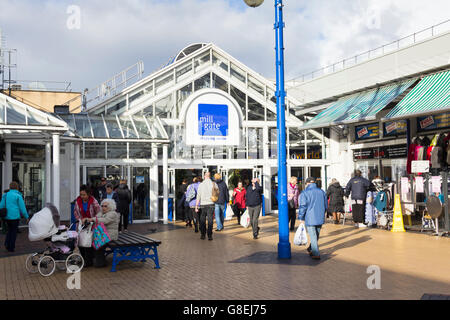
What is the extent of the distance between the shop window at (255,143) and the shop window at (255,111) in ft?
1.67

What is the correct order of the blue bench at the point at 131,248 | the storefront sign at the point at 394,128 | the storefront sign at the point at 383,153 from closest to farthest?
the blue bench at the point at 131,248 < the storefront sign at the point at 394,128 < the storefront sign at the point at 383,153

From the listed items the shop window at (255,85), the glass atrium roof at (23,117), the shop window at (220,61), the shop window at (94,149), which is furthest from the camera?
the shop window at (255,85)

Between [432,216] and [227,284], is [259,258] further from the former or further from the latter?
[432,216]

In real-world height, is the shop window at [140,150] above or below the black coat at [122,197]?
above

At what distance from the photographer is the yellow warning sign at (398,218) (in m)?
14.8

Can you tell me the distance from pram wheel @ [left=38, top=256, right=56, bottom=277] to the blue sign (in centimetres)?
1207

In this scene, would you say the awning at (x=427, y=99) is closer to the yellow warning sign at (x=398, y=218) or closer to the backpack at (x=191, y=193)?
the yellow warning sign at (x=398, y=218)

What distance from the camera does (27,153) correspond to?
1784cm

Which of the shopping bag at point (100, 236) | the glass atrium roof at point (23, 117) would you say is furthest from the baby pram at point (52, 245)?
the glass atrium roof at point (23, 117)

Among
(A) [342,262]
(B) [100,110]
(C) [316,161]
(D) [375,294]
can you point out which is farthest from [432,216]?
(B) [100,110]

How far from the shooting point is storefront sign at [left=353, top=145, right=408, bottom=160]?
17266mm

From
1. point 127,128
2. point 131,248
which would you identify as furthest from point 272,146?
point 131,248

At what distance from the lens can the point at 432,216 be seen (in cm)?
1327

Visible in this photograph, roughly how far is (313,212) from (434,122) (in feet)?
26.6
